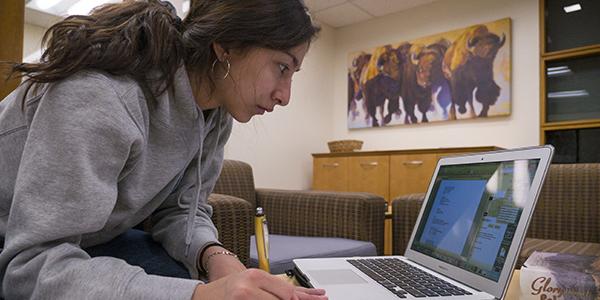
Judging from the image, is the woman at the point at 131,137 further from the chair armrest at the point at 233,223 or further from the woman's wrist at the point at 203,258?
the chair armrest at the point at 233,223

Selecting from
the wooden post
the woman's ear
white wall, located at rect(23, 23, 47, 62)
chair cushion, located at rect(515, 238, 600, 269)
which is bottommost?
chair cushion, located at rect(515, 238, 600, 269)

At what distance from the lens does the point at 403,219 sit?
5.97ft

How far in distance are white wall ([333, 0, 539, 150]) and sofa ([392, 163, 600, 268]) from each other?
103 cm

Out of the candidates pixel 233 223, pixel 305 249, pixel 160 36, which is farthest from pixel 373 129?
pixel 160 36

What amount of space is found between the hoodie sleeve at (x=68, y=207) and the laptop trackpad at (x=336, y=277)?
1.01 ft

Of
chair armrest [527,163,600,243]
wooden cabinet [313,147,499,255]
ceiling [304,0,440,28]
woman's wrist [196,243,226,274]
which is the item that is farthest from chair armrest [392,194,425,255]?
ceiling [304,0,440,28]

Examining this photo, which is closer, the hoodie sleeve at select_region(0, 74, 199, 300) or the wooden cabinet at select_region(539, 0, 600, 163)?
the hoodie sleeve at select_region(0, 74, 199, 300)

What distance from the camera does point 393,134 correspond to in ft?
11.8

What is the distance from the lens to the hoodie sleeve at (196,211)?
2.63 ft

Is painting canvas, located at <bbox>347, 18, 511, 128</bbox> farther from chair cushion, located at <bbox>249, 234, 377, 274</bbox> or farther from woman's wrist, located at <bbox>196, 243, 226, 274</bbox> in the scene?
woman's wrist, located at <bbox>196, 243, 226, 274</bbox>

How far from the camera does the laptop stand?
64cm

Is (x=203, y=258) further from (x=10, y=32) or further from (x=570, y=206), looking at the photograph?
(x=570, y=206)

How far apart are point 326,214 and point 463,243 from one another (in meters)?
1.18

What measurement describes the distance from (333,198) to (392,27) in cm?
228
